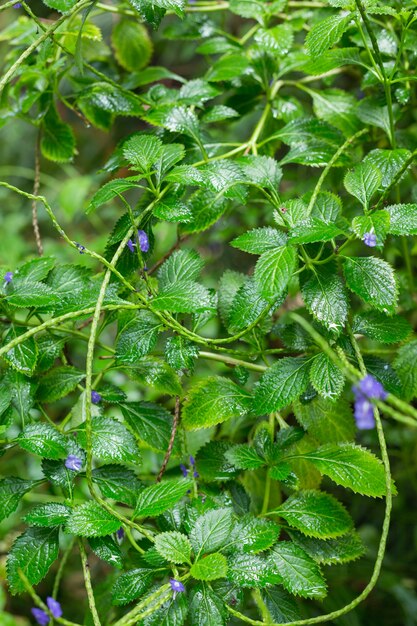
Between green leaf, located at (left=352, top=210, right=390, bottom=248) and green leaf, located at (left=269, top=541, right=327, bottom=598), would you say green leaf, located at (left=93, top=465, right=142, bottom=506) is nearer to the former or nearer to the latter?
green leaf, located at (left=269, top=541, right=327, bottom=598)

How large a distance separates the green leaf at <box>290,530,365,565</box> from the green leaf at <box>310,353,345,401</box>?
0.62 ft

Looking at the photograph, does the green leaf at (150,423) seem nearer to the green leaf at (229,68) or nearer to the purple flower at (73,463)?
the purple flower at (73,463)

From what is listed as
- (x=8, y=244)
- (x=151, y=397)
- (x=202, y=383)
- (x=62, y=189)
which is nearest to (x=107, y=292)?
(x=202, y=383)

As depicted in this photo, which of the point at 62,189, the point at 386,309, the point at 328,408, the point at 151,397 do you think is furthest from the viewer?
the point at 62,189

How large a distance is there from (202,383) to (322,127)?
1.37 feet

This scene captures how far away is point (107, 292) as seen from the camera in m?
0.79

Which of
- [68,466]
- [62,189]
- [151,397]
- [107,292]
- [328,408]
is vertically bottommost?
[151,397]

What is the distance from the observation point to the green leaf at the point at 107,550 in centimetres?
71

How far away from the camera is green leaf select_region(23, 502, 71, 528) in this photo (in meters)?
0.71

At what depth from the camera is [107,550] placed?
723mm

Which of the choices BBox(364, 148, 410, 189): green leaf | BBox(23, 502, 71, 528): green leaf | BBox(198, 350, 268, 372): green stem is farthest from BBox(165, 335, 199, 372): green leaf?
BBox(364, 148, 410, 189): green leaf

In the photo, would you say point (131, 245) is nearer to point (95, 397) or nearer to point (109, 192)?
point (109, 192)

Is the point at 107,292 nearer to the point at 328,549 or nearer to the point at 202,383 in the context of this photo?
the point at 202,383

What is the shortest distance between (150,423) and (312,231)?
1.07 feet
